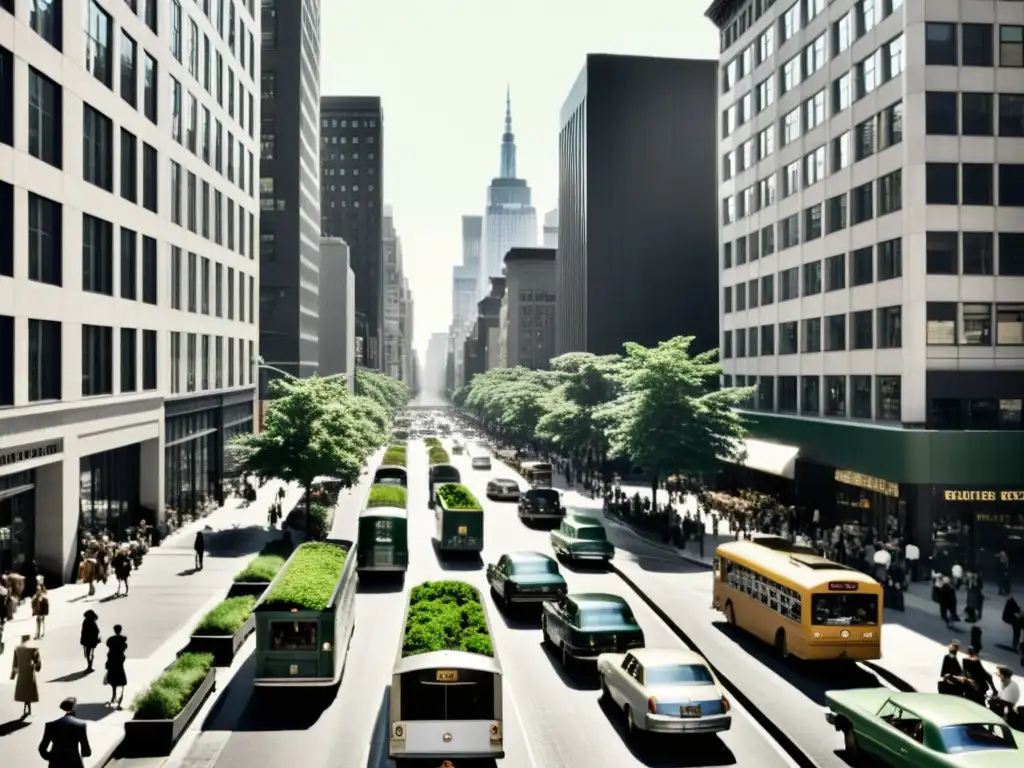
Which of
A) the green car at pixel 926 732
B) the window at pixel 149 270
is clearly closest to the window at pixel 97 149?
the window at pixel 149 270

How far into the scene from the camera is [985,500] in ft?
140

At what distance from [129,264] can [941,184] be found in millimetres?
Answer: 36181

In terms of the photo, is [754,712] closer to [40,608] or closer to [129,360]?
[40,608]

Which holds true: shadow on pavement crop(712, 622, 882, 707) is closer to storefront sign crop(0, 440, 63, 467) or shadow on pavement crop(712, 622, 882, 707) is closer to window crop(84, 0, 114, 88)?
storefront sign crop(0, 440, 63, 467)

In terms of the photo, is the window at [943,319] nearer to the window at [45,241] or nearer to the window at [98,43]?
the window at [45,241]

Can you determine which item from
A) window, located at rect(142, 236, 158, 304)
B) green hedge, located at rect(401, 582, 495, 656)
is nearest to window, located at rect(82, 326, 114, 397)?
window, located at rect(142, 236, 158, 304)

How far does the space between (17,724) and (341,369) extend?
147965 millimetres

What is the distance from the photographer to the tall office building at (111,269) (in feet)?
107

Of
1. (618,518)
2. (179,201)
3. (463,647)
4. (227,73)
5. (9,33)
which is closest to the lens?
(463,647)

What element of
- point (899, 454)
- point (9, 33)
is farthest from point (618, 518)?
point (9, 33)

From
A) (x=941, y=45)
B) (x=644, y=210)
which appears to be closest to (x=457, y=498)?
(x=941, y=45)

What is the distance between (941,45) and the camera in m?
44.6

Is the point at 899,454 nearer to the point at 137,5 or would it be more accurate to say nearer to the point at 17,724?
the point at 17,724

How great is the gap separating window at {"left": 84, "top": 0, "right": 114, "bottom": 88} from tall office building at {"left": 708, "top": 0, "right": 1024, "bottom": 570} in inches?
1357
